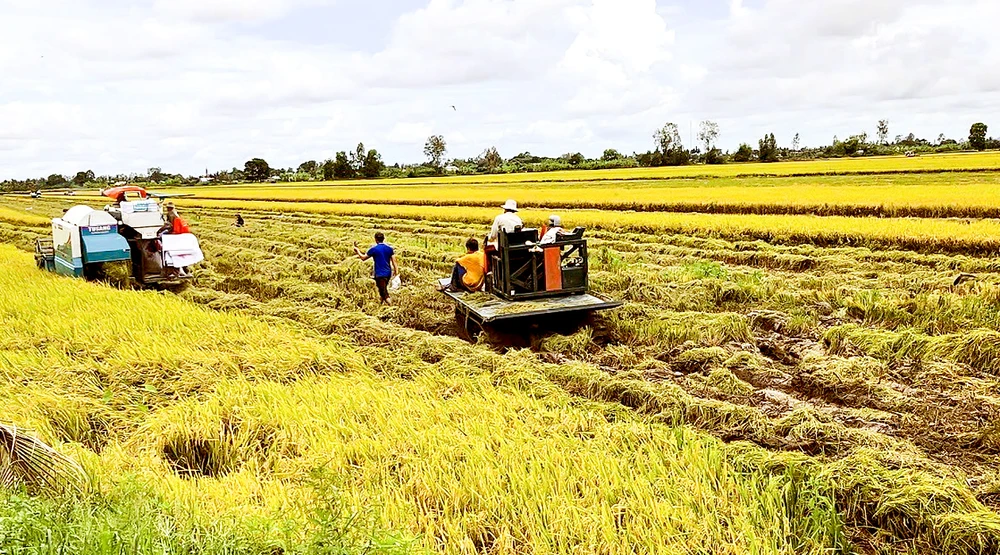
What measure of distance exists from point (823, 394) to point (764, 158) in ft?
221

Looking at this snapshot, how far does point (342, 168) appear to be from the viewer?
84000mm

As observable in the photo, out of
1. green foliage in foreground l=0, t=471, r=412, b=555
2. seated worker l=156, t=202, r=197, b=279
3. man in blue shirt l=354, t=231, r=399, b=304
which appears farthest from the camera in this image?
seated worker l=156, t=202, r=197, b=279

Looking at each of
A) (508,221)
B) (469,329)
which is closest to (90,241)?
(469,329)

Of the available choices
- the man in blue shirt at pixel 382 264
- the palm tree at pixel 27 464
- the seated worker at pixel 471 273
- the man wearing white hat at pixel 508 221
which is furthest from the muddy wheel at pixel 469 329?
the palm tree at pixel 27 464

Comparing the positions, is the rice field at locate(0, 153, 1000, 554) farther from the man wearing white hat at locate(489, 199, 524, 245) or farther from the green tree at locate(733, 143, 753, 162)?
the green tree at locate(733, 143, 753, 162)

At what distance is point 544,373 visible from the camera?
21.8 feet

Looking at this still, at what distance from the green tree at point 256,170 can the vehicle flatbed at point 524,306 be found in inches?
3643

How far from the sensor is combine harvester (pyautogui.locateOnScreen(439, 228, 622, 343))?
7.99m

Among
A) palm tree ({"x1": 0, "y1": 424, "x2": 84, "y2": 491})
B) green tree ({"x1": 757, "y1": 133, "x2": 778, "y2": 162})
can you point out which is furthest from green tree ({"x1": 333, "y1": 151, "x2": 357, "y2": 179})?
palm tree ({"x1": 0, "y1": 424, "x2": 84, "y2": 491})

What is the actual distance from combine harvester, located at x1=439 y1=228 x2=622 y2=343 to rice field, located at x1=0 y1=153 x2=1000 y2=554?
1.16 ft

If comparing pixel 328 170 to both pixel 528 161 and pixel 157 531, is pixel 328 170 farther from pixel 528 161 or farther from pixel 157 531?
pixel 157 531

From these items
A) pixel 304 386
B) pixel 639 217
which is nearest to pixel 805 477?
pixel 304 386

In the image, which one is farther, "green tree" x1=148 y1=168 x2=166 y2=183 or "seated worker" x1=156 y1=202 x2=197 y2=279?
"green tree" x1=148 y1=168 x2=166 y2=183

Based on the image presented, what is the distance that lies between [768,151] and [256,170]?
63.7m
